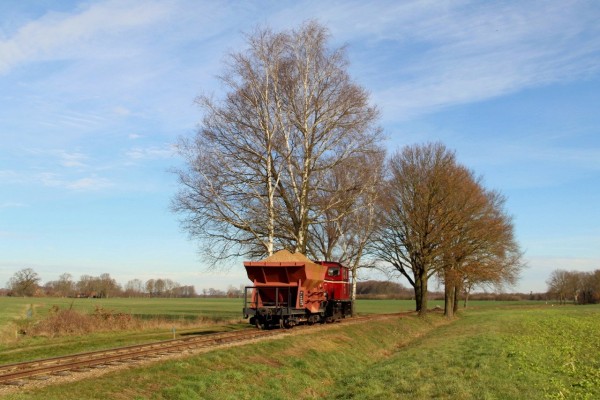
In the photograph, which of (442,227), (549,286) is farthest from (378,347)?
(549,286)

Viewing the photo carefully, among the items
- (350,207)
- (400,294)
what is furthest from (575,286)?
(350,207)

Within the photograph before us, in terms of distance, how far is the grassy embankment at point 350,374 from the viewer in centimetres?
1206

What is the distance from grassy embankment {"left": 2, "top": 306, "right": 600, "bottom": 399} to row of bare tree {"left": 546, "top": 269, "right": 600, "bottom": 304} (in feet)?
335

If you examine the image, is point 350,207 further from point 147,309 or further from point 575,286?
point 575,286

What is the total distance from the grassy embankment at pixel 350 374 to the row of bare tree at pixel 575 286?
102 meters

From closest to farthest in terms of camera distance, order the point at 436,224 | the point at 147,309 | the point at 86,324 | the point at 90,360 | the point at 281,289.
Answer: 1. the point at 90,360
2. the point at 281,289
3. the point at 86,324
4. the point at 436,224
5. the point at 147,309

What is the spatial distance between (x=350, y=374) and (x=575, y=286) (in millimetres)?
115820

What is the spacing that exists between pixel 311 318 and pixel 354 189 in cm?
730

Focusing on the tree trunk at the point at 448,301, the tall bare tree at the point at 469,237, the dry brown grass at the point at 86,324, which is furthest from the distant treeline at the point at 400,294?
the dry brown grass at the point at 86,324

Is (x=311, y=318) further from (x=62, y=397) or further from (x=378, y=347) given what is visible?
(x=62, y=397)

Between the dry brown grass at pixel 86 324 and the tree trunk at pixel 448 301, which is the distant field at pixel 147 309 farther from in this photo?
the tree trunk at pixel 448 301

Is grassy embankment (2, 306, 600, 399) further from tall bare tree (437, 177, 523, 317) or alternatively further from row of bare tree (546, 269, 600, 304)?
row of bare tree (546, 269, 600, 304)

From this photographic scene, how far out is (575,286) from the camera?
11731 centimetres

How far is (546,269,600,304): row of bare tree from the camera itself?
113125 millimetres
